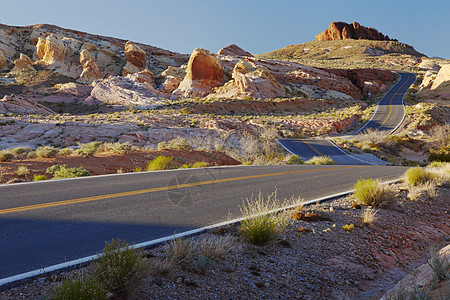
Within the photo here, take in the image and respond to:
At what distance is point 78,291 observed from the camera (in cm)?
239

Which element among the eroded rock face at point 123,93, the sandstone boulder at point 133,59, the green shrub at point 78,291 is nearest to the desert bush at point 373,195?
the green shrub at point 78,291

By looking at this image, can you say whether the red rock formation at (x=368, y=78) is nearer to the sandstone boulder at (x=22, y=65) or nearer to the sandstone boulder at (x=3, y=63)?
the sandstone boulder at (x=22, y=65)

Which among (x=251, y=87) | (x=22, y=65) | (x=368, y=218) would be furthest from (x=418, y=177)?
(x=22, y=65)

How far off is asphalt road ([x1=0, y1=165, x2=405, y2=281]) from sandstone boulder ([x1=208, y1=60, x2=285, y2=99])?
134 ft

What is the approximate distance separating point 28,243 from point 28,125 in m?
23.2

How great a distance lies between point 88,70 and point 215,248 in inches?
2623

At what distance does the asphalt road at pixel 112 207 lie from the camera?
3.69 m

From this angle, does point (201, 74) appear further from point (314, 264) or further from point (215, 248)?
point (215, 248)

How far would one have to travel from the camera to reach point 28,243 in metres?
3.73

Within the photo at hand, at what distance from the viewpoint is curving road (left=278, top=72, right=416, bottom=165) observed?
24.6m

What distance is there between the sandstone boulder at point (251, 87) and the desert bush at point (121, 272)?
46.2m

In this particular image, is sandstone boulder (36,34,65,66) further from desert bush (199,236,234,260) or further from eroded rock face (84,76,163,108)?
desert bush (199,236,234,260)

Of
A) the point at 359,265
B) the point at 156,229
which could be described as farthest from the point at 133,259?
the point at 359,265

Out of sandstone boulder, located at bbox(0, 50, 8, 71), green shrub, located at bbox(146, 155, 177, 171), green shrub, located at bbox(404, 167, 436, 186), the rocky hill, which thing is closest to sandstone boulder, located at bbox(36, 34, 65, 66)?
sandstone boulder, located at bbox(0, 50, 8, 71)
